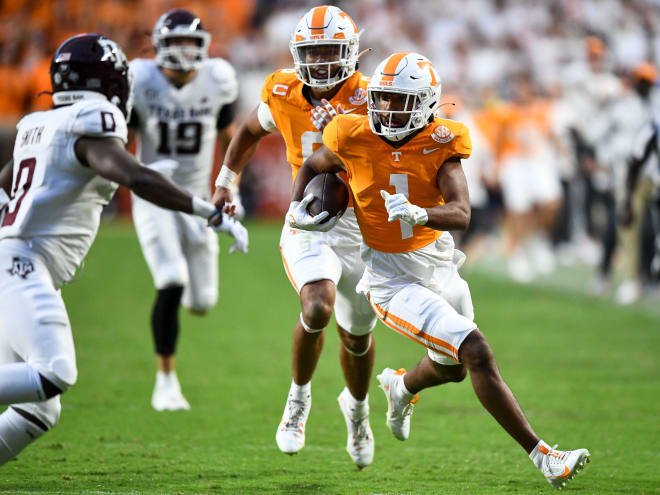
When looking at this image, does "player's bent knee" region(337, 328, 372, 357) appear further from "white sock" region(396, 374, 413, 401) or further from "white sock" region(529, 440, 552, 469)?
"white sock" region(529, 440, 552, 469)

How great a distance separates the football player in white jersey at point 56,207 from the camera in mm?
3533

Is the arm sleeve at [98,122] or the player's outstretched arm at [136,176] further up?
the arm sleeve at [98,122]

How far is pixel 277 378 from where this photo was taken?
271 inches

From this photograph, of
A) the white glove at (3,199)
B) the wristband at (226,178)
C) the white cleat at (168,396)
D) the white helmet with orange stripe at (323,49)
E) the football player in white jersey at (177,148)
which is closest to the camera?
the white glove at (3,199)

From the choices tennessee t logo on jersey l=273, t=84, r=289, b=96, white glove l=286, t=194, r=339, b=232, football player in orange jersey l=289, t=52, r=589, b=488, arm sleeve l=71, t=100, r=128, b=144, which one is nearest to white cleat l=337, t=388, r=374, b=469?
football player in orange jersey l=289, t=52, r=589, b=488

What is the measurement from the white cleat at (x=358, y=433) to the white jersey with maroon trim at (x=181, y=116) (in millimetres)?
2036

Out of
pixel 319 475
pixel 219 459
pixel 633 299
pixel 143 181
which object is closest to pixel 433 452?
pixel 319 475

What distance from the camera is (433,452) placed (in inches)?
192

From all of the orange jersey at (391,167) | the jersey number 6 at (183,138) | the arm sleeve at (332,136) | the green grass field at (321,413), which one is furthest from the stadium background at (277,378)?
the arm sleeve at (332,136)

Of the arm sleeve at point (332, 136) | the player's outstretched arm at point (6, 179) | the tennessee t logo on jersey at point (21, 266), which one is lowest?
the tennessee t logo on jersey at point (21, 266)

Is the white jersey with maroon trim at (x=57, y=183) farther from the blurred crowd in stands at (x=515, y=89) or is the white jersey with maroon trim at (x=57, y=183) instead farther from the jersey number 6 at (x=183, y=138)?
the blurred crowd in stands at (x=515, y=89)

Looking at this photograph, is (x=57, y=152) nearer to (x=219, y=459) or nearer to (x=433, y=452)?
(x=219, y=459)

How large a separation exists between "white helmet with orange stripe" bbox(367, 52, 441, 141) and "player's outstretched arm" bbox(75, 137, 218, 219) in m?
0.84

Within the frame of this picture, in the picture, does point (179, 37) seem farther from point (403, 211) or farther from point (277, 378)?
point (403, 211)
